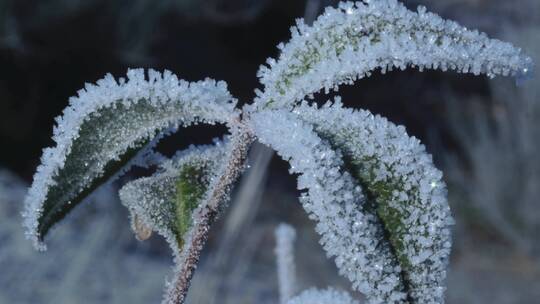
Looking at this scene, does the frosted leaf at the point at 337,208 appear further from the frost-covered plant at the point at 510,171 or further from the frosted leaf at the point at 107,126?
the frost-covered plant at the point at 510,171

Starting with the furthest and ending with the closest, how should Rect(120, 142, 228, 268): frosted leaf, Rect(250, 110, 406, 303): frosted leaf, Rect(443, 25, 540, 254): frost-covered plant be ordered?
Rect(443, 25, 540, 254): frost-covered plant
Rect(120, 142, 228, 268): frosted leaf
Rect(250, 110, 406, 303): frosted leaf

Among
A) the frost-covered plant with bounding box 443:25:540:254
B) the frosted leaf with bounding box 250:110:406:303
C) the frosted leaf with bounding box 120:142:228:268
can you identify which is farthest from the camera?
the frost-covered plant with bounding box 443:25:540:254

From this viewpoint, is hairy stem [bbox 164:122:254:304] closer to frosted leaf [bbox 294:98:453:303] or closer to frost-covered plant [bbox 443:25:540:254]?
frosted leaf [bbox 294:98:453:303]

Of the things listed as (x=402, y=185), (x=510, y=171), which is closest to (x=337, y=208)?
(x=402, y=185)

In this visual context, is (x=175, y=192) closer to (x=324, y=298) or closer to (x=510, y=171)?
(x=324, y=298)

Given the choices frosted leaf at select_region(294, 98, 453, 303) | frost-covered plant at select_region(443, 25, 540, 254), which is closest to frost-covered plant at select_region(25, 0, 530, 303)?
frosted leaf at select_region(294, 98, 453, 303)

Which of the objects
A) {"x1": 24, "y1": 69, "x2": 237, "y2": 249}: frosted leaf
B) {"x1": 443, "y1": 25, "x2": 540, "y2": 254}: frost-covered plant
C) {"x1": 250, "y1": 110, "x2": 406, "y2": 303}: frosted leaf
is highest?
{"x1": 443, "y1": 25, "x2": 540, "y2": 254}: frost-covered plant

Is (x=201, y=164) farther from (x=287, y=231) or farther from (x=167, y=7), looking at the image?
(x=167, y=7)

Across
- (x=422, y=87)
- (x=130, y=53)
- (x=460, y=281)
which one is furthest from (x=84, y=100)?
(x=422, y=87)
